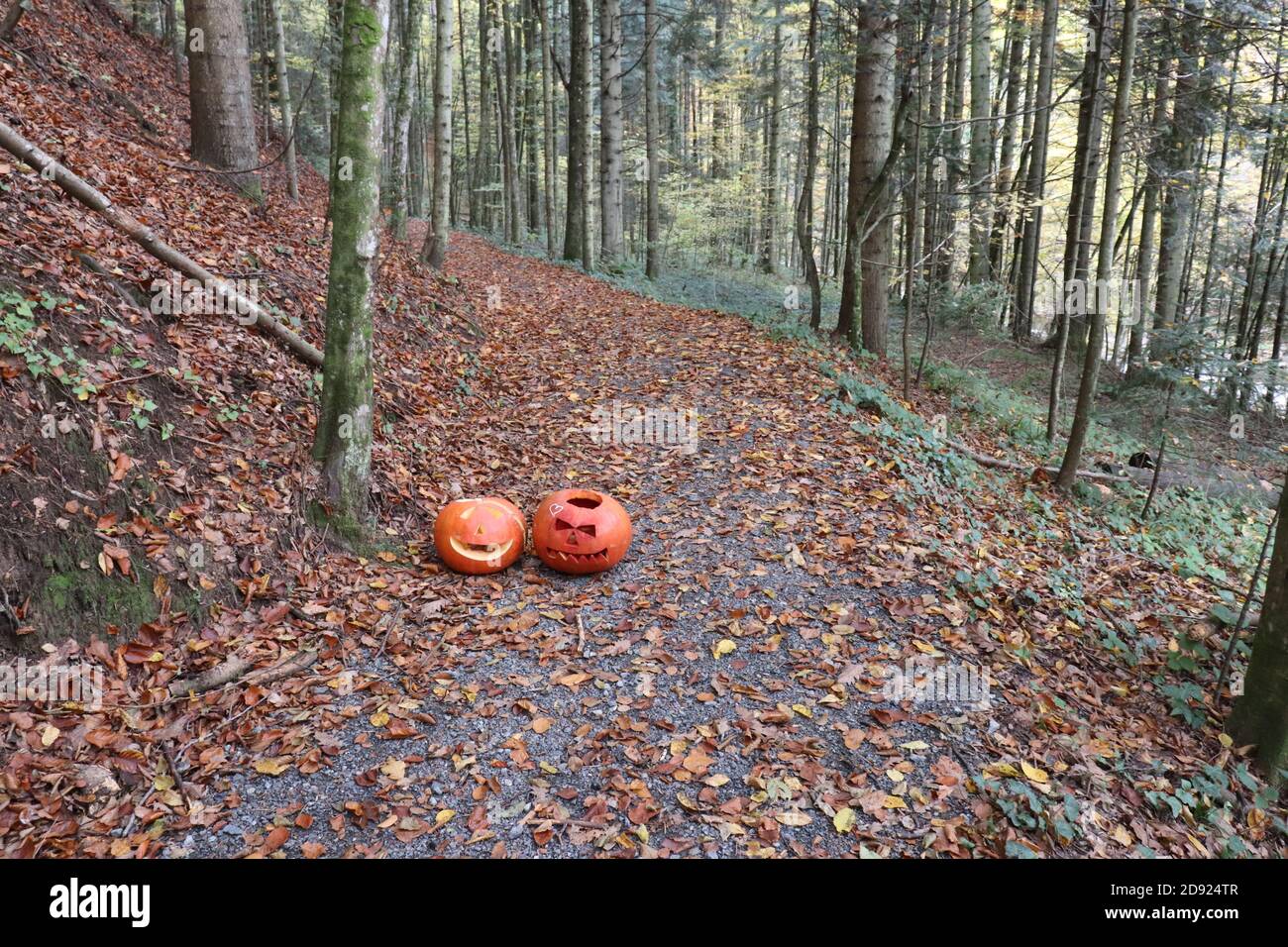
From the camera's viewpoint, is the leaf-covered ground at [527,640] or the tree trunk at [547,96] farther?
the tree trunk at [547,96]

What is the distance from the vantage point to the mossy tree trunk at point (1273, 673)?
13.2 ft

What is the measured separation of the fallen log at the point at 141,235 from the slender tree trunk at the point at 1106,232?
28.0 feet

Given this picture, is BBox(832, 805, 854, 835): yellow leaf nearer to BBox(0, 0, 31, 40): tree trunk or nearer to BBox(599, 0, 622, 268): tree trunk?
BBox(0, 0, 31, 40): tree trunk

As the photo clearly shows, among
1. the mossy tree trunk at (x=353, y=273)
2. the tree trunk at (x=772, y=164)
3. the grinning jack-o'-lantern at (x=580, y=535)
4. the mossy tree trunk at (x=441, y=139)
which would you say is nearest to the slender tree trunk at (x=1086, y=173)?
the grinning jack-o'-lantern at (x=580, y=535)

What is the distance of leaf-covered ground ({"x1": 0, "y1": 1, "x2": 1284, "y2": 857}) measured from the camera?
325 centimetres

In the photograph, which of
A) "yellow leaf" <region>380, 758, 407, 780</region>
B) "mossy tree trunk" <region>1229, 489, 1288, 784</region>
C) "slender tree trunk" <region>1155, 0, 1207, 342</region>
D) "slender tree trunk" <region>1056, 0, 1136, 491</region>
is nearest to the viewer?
"yellow leaf" <region>380, 758, 407, 780</region>

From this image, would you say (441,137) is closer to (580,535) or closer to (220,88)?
(220,88)

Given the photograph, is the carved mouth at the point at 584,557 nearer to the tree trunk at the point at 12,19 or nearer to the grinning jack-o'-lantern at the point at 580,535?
the grinning jack-o'-lantern at the point at 580,535

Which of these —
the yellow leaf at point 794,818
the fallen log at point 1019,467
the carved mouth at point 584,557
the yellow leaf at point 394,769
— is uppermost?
the carved mouth at point 584,557

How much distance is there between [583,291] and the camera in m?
15.2

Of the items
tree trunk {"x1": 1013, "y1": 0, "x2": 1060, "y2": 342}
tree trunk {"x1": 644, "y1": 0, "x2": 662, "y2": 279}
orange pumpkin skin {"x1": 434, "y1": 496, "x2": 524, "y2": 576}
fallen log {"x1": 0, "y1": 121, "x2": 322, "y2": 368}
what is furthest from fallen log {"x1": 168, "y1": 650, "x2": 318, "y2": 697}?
tree trunk {"x1": 644, "y1": 0, "x2": 662, "y2": 279}

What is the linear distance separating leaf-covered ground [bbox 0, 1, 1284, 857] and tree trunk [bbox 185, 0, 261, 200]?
185 cm

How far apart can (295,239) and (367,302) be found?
4569 mm
